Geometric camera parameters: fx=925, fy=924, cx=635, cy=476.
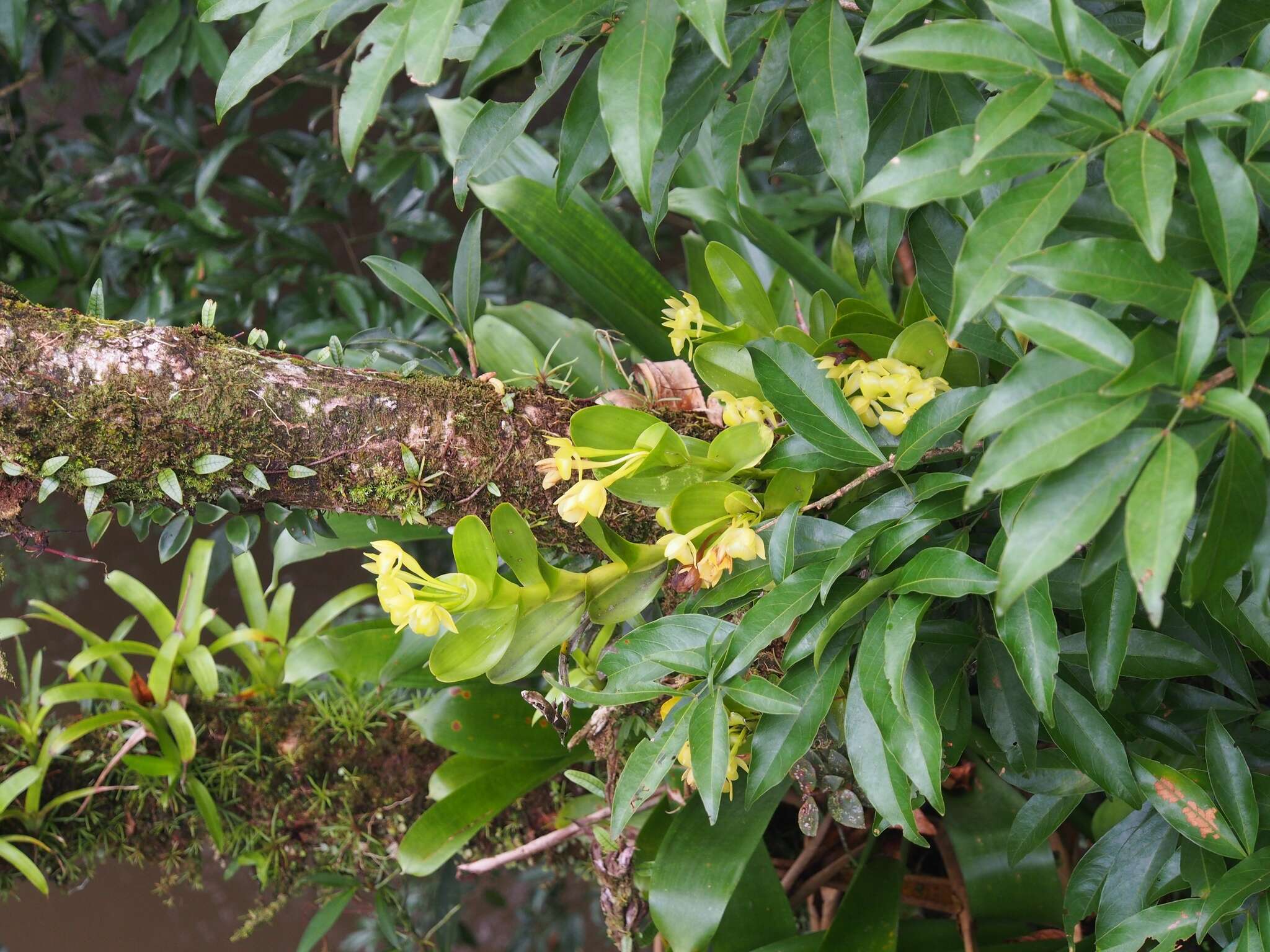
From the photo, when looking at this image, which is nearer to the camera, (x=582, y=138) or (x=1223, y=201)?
(x=1223, y=201)

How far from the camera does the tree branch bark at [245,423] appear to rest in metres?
0.66

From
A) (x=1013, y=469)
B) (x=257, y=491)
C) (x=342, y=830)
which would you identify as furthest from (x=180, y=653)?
(x=1013, y=469)

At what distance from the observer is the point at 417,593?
1.94 ft

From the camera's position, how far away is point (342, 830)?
3.59ft

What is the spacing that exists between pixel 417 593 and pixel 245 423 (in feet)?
0.68

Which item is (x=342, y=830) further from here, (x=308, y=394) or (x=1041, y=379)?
(x=1041, y=379)

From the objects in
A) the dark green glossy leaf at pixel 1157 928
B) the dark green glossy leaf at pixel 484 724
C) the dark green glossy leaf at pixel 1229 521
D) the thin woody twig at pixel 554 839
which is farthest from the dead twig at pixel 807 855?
the dark green glossy leaf at pixel 1229 521

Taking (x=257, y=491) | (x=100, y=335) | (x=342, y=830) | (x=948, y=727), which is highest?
(x=100, y=335)

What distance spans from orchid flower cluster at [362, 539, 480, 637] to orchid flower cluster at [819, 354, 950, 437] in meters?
0.29

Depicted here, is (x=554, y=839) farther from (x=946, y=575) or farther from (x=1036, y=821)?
(x=946, y=575)

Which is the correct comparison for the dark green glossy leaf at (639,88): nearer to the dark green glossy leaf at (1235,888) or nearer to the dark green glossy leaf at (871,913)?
the dark green glossy leaf at (1235,888)

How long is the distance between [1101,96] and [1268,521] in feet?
0.68

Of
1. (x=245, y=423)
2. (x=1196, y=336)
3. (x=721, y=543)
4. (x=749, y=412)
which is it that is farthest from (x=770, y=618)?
(x=245, y=423)

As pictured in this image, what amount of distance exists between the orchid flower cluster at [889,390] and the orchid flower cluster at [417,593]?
0.29 metres
